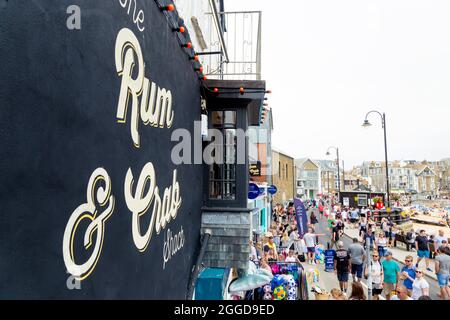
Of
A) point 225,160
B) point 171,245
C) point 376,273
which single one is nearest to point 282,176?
point 376,273

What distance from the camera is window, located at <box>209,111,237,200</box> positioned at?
5.85 metres

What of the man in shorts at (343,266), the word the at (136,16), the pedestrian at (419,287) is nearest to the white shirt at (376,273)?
the man in shorts at (343,266)

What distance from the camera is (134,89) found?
2.51 meters

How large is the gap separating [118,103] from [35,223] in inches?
43.7

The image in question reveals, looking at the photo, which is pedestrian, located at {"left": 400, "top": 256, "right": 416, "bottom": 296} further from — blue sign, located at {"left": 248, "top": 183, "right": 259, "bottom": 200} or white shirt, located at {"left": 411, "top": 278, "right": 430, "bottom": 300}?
blue sign, located at {"left": 248, "top": 183, "right": 259, "bottom": 200}

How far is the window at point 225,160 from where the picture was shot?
585cm

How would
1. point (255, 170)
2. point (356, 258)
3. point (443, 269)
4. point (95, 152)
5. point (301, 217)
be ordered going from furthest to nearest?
point (255, 170) < point (301, 217) < point (356, 258) < point (443, 269) < point (95, 152)

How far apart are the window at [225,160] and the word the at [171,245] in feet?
5.88

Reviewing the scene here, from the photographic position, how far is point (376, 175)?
126 meters

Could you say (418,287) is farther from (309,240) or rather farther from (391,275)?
(309,240)

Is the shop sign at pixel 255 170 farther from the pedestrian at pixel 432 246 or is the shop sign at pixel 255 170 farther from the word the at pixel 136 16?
the word the at pixel 136 16

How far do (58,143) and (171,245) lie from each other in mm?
2305
